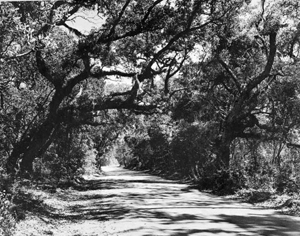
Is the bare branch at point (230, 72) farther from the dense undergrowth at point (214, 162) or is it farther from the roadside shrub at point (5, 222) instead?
the roadside shrub at point (5, 222)

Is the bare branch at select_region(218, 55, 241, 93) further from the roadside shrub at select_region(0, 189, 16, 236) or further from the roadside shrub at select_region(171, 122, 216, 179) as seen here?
the roadside shrub at select_region(0, 189, 16, 236)

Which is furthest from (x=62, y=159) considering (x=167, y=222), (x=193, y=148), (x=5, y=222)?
(x=5, y=222)

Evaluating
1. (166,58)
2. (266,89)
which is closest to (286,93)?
(266,89)

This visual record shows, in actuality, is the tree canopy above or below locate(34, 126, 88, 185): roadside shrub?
above

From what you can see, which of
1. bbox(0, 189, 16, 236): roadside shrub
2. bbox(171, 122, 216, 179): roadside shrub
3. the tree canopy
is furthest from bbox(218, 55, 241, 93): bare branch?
bbox(0, 189, 16, 236): roadside shrub

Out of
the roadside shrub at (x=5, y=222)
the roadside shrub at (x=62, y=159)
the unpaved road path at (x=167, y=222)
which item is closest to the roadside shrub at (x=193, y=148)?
the roadside shrub at (x=62, y=159)

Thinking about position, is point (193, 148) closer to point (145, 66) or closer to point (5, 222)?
point (145, 66)

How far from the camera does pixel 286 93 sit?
22.2 metres

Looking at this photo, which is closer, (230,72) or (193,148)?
(230,72)

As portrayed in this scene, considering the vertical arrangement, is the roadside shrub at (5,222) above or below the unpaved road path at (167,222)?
above

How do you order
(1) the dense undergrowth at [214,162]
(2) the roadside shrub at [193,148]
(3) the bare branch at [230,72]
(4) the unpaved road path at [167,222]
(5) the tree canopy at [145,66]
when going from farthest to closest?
(2) the roadside shrub at [193,148] < (3) the bare branch at [230,72] < (1) the dense undergrowth at [214,162] < (5) the tree canopy at [145,66] < (4) the unpaved road path at [167,222]

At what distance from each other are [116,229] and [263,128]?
1659 centimetres

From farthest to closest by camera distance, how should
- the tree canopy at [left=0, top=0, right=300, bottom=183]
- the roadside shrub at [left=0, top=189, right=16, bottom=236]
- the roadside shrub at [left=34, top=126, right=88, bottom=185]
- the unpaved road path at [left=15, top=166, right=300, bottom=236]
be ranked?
the roadside shrub at [left=34, top=126, right=88, bottom=185] → the tree canopy at [left=0, top=0, right=300, bottom=183] → the unpaved road path at [left=15, top=166, right=300, bottom=236] → the roadside shrub at [left=0, top=189, right=16, bottom=236]

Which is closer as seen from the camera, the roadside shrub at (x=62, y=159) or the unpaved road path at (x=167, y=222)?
the unpaved road path at (x=167, y=222)
